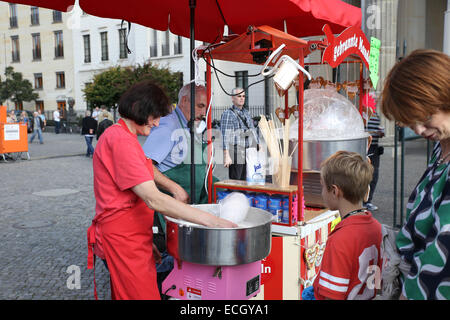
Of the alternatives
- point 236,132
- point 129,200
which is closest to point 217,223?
point 129,200

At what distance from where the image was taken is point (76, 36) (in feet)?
107

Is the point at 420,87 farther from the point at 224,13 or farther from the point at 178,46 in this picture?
the point at 178,46

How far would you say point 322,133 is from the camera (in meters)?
3.26

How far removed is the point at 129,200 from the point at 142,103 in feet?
1.69

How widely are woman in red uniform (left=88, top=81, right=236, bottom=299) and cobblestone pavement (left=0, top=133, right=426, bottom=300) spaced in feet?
4.97

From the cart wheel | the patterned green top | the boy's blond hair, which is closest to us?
the patterned green top

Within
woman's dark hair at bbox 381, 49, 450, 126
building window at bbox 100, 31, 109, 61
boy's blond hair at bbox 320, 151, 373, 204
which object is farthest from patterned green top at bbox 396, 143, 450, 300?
building window at bbox 100, 31, 109, 61

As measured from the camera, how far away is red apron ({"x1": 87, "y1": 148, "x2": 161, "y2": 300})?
7.30 ft

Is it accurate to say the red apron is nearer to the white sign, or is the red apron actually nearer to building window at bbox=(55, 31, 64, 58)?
the white sign

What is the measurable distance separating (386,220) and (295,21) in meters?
3.27

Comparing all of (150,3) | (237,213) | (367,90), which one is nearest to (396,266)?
(237,213)

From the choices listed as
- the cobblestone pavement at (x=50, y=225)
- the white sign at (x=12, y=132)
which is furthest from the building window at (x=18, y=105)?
the cobblestone pavement at (x=50, y=225)

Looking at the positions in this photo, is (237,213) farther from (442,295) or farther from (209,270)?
(442,295)

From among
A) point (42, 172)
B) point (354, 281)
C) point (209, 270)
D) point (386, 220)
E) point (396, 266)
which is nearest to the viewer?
point (396, 266)
